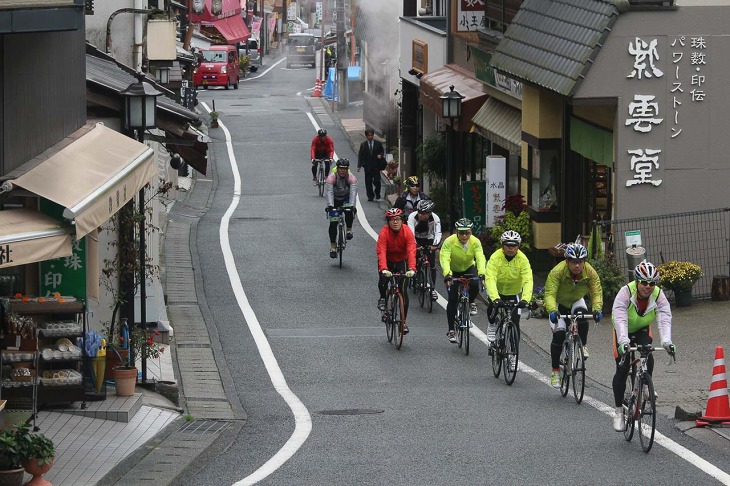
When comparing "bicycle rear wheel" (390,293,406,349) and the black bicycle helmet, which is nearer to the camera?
"bicycle rear wheel" (390,293,406,349)

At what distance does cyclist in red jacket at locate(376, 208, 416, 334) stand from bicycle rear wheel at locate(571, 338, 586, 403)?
4.24 meters

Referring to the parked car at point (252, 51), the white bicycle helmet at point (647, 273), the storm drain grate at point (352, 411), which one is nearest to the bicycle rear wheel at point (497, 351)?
the storm drain grate at point (352, 411)

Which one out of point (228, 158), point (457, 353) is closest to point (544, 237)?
point (457, 353)

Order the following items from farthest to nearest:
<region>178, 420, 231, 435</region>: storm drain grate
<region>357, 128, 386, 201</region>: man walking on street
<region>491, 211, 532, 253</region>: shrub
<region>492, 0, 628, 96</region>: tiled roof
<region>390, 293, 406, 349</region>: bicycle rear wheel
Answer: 1. <region>357, 128, 386, 201</region>: man walking on street
2. <region>491, 211, 532, 253</region>: shrub
3. <region>492, 0, 628, 96</region>: tiled roof
4. <region>390, 293, 406, 349</region>: bicycle rear wheel
5. <region>178, 420, 231, 435</region>: storm drain grate

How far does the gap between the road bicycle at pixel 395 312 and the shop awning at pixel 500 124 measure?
888cm

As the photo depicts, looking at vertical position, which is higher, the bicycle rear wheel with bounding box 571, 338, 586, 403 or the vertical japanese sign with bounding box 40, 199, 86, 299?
the vertical japanese sign with bounding box 40, 199, 86, 299

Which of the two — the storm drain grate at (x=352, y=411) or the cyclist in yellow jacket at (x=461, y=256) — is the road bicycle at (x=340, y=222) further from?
the storm drain grate at (x=352, y=411)

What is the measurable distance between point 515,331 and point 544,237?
31.8ft

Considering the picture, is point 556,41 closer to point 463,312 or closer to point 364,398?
point 463,312

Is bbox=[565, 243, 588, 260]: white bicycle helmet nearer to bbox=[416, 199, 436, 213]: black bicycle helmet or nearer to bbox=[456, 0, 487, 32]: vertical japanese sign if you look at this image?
bbox=[416, 199, 436, 213]: black bicycle helmet

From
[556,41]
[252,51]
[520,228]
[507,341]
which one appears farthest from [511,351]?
[252,51]

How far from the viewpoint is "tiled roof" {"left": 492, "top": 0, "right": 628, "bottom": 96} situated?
22.1m

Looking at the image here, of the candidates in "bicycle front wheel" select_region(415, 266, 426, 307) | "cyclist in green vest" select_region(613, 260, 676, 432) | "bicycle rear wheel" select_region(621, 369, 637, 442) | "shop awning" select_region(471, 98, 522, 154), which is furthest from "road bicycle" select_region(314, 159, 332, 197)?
"bicycle rear wheel" select_region(621, 369, 637, 442)

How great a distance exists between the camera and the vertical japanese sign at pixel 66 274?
1485 centimetres
